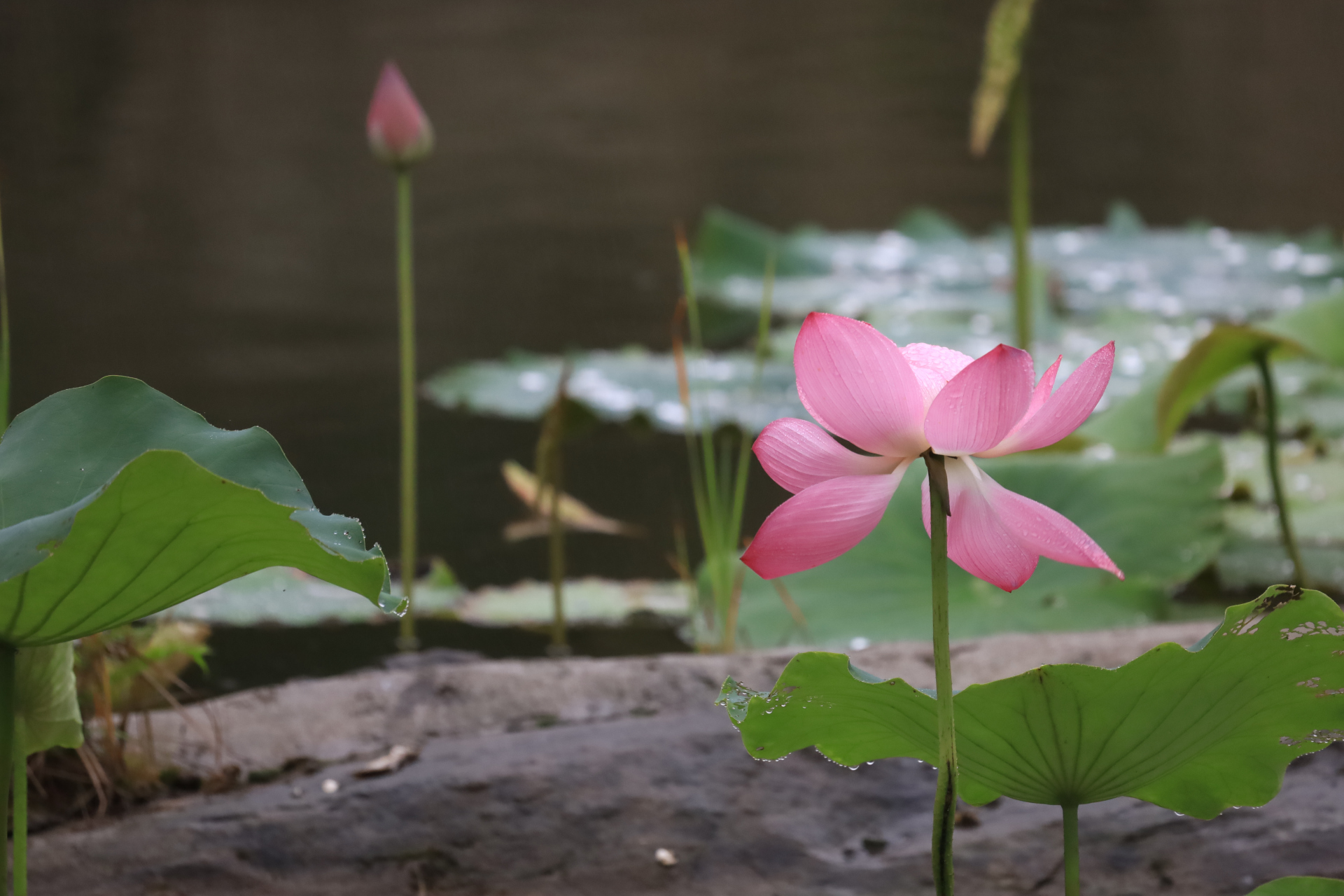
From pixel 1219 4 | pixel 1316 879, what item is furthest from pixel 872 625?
pixel 1219 4

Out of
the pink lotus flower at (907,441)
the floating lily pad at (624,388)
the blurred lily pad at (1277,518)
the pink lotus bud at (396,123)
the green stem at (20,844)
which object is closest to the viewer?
the pink lotus flower at (907,441)

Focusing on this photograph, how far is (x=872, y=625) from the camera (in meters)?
1.26

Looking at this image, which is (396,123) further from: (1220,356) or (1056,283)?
(1056,283)

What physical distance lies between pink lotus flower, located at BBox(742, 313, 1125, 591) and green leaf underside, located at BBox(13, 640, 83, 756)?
392 millimetres

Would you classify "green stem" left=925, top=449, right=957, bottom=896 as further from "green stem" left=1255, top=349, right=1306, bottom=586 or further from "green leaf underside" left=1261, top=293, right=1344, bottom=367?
"green leaf underside" left=1261, top=293, right=1344, bottom=367

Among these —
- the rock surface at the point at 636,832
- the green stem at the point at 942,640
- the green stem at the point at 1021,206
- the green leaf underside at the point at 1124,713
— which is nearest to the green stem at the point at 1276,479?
the green stem at the point at 1021,206

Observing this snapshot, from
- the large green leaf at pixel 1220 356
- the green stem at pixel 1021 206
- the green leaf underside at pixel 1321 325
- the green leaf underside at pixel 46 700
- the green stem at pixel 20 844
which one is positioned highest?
the green stem at pixel 1021 206

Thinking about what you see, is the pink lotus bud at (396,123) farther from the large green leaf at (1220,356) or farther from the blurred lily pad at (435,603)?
the large green leaf at (1220,356)

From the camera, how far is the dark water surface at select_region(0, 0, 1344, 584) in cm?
204

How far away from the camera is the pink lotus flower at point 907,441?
40cm

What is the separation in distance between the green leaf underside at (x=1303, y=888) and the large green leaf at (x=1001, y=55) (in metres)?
1.20

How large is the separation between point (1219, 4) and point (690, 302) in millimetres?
6427

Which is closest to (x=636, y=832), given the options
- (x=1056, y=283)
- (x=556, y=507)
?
(x=556, y=507)

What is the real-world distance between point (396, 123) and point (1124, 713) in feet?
3.34
